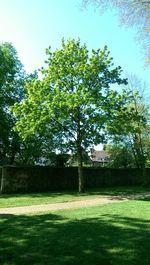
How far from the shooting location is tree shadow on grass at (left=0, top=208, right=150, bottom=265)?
23.1ft

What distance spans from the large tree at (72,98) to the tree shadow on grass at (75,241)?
553 inches

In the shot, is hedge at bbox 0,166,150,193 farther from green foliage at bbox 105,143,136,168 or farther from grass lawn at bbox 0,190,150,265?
grass lawn at bbox 0,190,150,265

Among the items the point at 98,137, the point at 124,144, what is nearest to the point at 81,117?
the point at 98,137

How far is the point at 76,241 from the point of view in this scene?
859cm

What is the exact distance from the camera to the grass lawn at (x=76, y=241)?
7057 mm

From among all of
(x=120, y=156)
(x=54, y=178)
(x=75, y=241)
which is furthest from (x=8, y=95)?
(x=75, y=241)

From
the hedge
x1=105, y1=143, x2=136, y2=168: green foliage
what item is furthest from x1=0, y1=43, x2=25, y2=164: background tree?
x1=105, y1=143, x2=136, y2=168: green foliage

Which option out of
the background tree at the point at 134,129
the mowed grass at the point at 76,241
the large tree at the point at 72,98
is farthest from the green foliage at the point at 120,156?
the mowed grass at the point at 76,241

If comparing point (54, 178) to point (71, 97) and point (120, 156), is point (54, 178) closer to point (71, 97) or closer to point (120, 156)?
point (71, 97)

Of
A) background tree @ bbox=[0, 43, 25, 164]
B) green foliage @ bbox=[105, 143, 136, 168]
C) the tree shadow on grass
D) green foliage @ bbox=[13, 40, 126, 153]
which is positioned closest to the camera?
the tree shadow on grass

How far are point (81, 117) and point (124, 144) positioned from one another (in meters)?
24.5

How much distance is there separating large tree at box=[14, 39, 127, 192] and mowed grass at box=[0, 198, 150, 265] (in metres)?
13.7

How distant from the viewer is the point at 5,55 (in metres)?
40.2

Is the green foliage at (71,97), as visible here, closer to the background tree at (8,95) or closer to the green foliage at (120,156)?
the background tree at (8,95)
